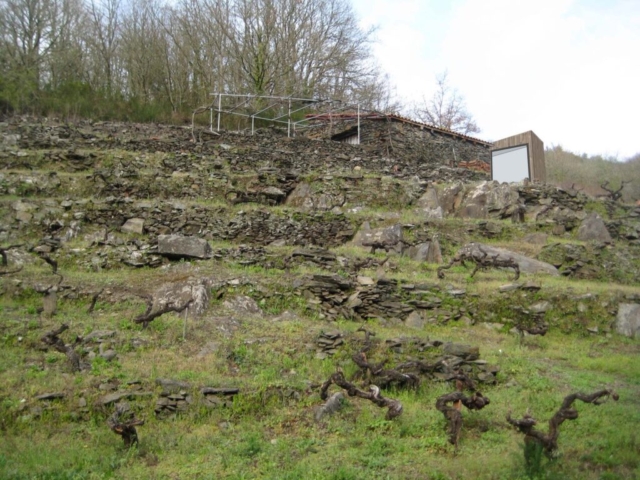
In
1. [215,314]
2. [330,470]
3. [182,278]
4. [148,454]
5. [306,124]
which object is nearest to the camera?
[330,470]

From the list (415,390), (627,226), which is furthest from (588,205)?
(415,390)

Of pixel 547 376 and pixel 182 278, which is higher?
pixel 182 278

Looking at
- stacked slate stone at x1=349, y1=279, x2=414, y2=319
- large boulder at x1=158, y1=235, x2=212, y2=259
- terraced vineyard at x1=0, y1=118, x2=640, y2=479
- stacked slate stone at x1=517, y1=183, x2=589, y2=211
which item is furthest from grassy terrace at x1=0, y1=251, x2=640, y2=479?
stacked slate stone at x1=517, y1=183, x2=589, y2=211

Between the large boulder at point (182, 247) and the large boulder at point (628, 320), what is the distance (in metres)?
8.76

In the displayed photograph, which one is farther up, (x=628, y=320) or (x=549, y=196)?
(x=549, y=196)

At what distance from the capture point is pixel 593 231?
16.5 m

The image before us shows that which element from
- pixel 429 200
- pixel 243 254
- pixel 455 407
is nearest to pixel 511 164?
pixel 429 200

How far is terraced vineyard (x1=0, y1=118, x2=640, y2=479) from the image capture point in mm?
5965

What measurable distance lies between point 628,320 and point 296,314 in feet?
20.9

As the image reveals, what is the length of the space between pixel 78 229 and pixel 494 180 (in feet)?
43.9

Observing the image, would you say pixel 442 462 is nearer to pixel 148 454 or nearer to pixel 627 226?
pixel 148 454

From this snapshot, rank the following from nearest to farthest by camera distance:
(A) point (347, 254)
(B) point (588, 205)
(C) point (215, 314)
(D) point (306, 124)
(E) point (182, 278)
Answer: (C) point (215, 314)
(E) point (182, 278)
(A) point (347, 254)
(B) point (588, 205)
(D) point (306, 124)

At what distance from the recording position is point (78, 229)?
47.4ft

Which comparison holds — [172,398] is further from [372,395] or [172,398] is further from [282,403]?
[372,395]
